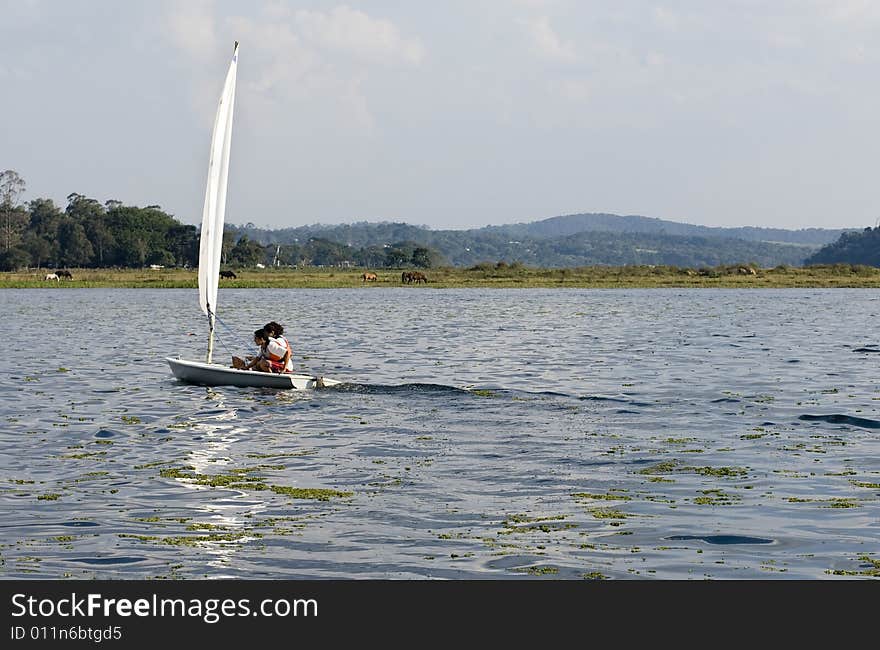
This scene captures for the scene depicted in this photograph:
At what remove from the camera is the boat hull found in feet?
96.8

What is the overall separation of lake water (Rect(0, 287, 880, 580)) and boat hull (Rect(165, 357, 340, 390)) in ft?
1.20

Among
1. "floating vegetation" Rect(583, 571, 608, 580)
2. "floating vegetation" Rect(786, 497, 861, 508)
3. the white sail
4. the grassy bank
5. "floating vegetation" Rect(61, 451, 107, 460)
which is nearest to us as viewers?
"floating vegetation" Rect(583, 571, 608, 580)

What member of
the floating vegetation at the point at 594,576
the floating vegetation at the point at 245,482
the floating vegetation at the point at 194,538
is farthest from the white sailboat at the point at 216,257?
the floating vegetation at the point at 594,576

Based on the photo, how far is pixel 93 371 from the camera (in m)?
37.1

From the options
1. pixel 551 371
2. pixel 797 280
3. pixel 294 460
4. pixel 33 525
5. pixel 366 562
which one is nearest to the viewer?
pixel 366 562

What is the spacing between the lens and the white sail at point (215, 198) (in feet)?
102

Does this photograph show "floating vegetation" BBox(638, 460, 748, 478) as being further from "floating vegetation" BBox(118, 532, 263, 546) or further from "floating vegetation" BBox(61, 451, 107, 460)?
"floating vegetation" BBox(61, 451, 107, 460)

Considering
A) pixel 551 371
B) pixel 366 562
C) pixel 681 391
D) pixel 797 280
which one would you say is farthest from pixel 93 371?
pixel 797 280

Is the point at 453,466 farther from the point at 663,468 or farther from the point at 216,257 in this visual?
the point at 216,257

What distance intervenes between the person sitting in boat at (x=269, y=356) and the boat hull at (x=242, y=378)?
0.97ft

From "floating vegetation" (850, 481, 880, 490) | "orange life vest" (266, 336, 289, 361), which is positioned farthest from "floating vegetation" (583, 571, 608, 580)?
"orange life vest" (266, 336, 289, 361)
